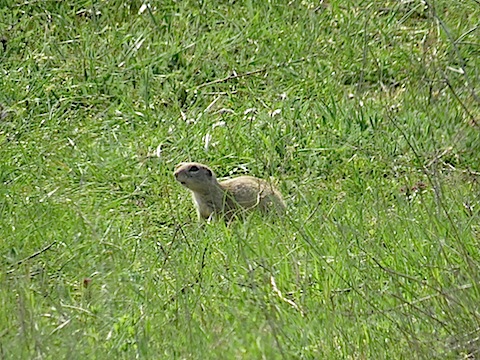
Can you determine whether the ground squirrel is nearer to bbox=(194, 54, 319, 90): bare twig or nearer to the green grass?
the green grass

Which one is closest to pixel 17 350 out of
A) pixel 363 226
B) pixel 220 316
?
pixel 220 316

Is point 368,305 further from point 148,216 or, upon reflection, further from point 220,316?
point 148,216

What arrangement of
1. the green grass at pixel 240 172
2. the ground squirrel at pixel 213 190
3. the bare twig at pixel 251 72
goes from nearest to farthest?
the green grass at pixel 240 172 → the ground squirrel at pixel 213 190 → the bare twig at pixel 251 72

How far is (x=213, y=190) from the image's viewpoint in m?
6.84

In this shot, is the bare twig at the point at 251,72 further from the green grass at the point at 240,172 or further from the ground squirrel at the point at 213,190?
the ground squirrel at the point at 213,190

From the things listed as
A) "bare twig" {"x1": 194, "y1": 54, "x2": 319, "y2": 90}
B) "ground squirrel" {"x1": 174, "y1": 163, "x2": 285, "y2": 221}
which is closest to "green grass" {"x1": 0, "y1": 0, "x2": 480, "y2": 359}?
"bare twig" {"x1": 194, "y1": 54, "x2": 319, "y2": 90}

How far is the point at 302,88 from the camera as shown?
8.05 meters

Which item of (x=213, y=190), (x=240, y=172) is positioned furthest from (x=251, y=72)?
(x=213, y=190)

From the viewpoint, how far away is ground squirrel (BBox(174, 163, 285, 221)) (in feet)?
22.0

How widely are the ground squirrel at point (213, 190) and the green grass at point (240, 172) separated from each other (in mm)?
128

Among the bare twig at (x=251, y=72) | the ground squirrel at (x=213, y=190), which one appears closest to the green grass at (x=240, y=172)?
the bare twig at (x=251, y=72)

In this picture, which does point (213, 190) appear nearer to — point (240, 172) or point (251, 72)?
point (240, 172)

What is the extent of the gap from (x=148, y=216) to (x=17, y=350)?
111 inches

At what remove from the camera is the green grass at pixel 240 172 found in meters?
4.33
